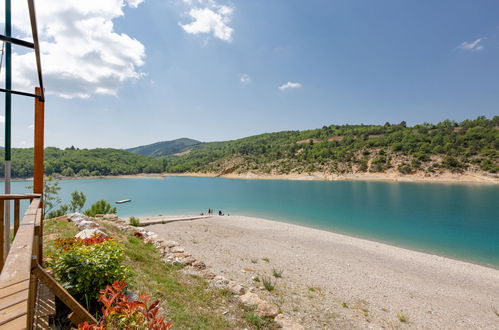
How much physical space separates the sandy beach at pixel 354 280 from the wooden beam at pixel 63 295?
18.3 ft

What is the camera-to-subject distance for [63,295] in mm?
2902

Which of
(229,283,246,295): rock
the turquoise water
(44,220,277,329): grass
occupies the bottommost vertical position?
the turquoise water

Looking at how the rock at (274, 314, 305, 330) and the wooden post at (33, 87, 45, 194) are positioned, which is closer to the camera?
the wooden post at (33, 87, 45, 194)

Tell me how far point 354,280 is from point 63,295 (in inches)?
423

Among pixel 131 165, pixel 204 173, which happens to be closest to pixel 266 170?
pixel 204 173

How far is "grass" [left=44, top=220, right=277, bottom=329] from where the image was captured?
16.4 ft

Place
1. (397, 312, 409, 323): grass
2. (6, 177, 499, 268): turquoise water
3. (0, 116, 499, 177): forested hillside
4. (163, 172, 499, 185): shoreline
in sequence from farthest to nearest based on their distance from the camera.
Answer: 1. (0, 116, 499, 177): forested hillside
2. (163, 172, 499, 185): shoreline
3. (6, 177, 499, 268): turquoise water
4. (397, 312, 409, 323): grass

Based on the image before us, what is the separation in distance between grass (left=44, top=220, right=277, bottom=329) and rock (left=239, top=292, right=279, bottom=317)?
0.20 meters

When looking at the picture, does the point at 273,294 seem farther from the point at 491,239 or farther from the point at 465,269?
the point at 491,239

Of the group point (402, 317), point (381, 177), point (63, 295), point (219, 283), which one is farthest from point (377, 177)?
point (63, 295)

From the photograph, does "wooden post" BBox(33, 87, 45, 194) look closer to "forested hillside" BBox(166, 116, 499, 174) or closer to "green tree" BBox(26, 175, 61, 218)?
"green tree" BBox(26, 175, 61, 218)

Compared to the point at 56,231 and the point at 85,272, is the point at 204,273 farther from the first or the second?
the point at 56,231

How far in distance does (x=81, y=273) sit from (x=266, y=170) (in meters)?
83.5

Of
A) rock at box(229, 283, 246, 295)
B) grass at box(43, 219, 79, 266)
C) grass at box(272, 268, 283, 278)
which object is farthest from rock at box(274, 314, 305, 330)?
grass at box(43, 219, 79, 266)
